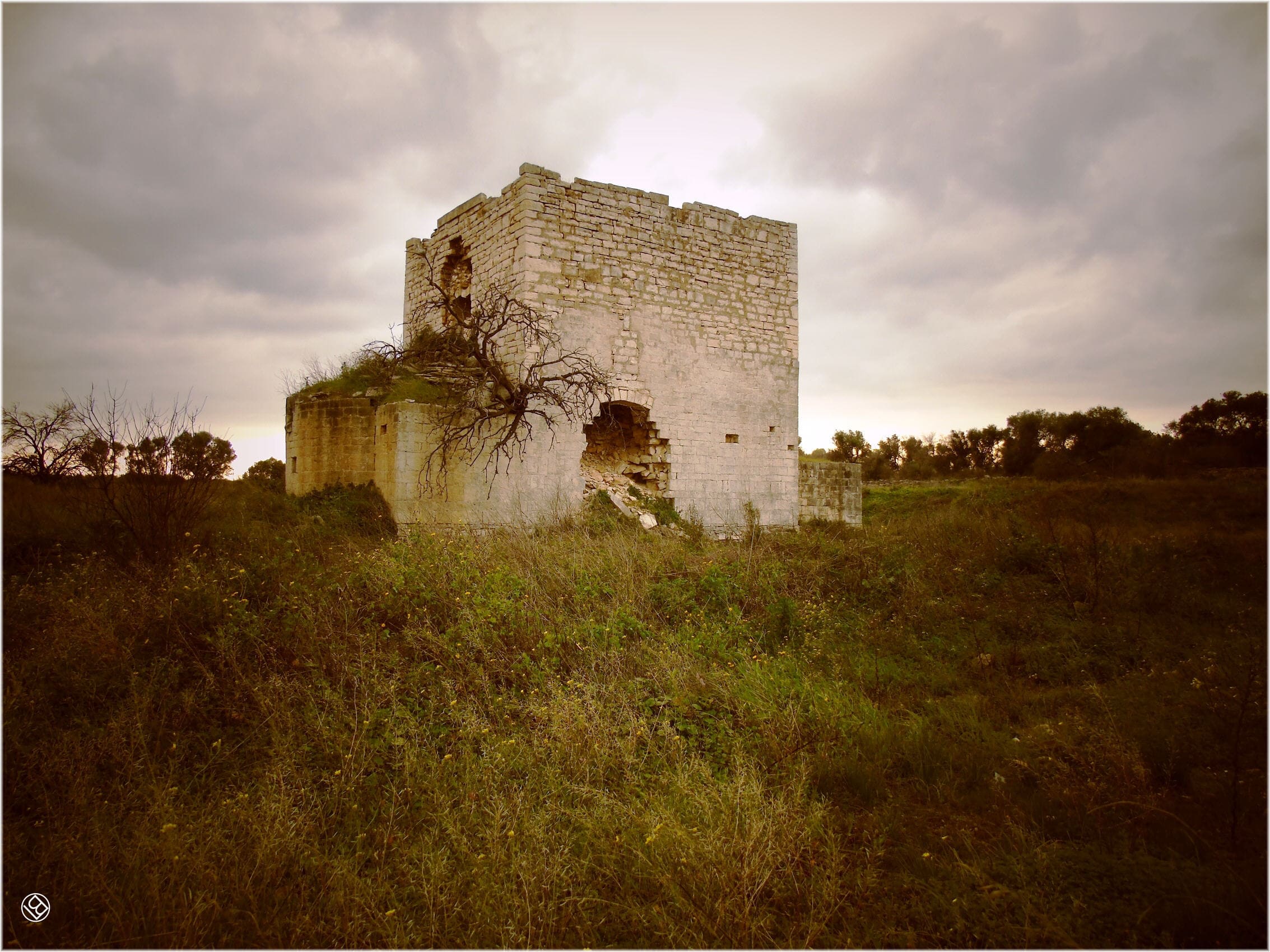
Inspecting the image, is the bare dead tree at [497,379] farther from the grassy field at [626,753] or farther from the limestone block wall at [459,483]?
the grassy field at [626,753]

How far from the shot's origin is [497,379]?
30.1 ft

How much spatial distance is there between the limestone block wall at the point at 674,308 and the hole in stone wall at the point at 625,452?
0.20m

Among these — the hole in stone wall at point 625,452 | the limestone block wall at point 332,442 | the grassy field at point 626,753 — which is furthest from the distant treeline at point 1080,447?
the limestone block wall at point 332,442

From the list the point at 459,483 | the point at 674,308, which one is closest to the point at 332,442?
the point at 459,483

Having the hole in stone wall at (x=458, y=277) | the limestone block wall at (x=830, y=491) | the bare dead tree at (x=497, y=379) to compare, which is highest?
the hole in stone wall at (x=458, y=277)

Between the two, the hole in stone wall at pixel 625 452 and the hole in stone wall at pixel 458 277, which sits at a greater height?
the hole in stone wall at pixel 458 277

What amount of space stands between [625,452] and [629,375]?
142 centimetres

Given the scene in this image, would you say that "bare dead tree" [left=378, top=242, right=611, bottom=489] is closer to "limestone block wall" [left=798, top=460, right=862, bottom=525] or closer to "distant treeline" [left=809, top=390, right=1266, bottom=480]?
"limestone block wall" [left=798, top=460, right=862, bottom=525]

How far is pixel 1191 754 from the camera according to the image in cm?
336

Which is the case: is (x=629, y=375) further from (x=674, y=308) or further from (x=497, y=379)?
(x=497, y=379)

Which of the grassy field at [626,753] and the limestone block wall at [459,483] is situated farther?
the limestone block wall at [459,483]

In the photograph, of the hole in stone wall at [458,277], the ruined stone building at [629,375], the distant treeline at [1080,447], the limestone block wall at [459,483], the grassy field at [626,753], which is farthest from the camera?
the hole in stone wall at [458,277]

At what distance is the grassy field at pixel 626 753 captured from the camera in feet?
8.11

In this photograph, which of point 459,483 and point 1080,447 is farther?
point 1080,447
